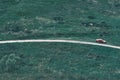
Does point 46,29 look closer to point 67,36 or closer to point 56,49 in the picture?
point 67,36

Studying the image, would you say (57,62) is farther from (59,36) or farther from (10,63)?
(59,36)

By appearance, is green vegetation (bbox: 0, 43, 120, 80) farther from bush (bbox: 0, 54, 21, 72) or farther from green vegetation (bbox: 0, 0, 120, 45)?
green vegetation (bbox: 0, 0, 120, 45)

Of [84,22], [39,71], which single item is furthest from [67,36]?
[39,71]


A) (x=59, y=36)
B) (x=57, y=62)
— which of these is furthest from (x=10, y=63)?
(x=59, y=36)

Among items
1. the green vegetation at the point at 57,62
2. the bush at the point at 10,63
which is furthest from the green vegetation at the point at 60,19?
the bush at the point at 10,63

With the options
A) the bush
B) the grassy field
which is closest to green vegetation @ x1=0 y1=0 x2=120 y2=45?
the grassy field

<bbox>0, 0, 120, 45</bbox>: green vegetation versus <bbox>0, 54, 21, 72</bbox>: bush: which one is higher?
<bbox>0, 0, 120, 45</bbox>: green vegetation

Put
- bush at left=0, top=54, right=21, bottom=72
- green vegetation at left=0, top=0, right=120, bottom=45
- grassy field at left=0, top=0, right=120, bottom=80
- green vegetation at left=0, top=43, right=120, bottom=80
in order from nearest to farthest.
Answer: green vegetation at left=0, top=43, right=120, bottom=80 → grassy field at left=0, top=0, right=120, bottom=80 → bush at left=0, top=54, right=21, bottom=72 → green vegetation at left=0, top=0, right=120, bottom=45

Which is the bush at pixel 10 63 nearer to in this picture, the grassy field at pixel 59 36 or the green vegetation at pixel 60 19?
the grassy field at pixel 59 36
